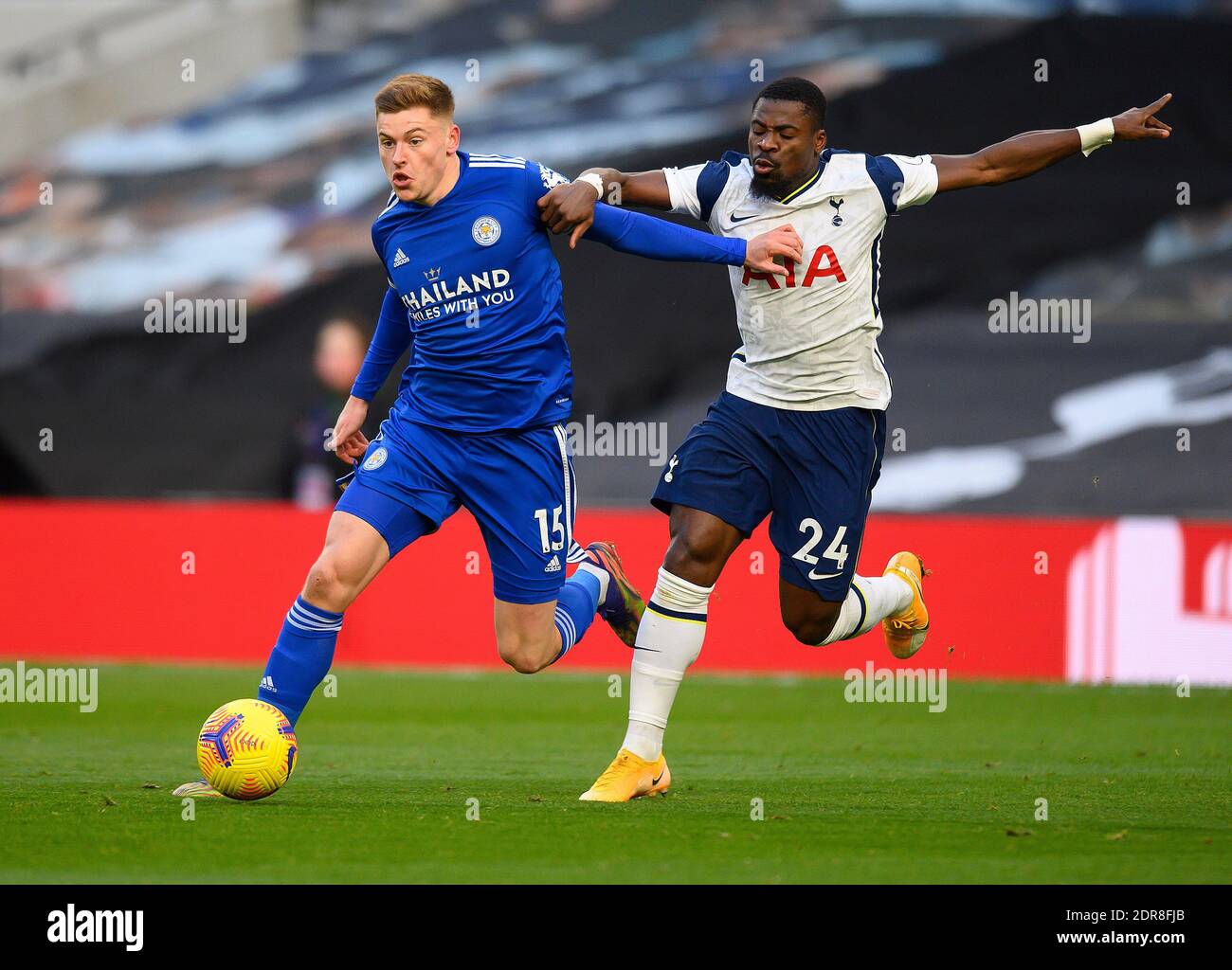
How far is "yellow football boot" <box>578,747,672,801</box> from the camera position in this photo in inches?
228

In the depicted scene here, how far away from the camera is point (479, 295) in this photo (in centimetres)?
582

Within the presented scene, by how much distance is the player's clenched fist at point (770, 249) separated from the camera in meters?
5.60

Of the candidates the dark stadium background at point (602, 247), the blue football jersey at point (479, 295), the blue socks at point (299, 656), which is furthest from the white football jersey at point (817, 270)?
the dark stadium background at point (602, 247)

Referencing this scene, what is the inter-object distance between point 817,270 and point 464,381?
1.29 meters

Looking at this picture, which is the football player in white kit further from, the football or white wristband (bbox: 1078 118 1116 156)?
the football

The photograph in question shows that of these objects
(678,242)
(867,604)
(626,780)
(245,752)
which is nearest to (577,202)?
(678,242)

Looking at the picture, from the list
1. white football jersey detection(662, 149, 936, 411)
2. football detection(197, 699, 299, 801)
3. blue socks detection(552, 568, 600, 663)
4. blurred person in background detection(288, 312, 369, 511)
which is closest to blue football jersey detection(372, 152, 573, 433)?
white football jersey detection(662, 149, 936, 411)

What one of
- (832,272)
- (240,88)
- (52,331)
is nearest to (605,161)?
(240,88)

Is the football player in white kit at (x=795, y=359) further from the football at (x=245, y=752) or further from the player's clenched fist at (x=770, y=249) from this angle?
the football at (x=245, y=752)

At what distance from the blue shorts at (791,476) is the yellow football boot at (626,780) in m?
0.85

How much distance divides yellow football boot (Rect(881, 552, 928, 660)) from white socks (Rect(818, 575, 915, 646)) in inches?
2.4
